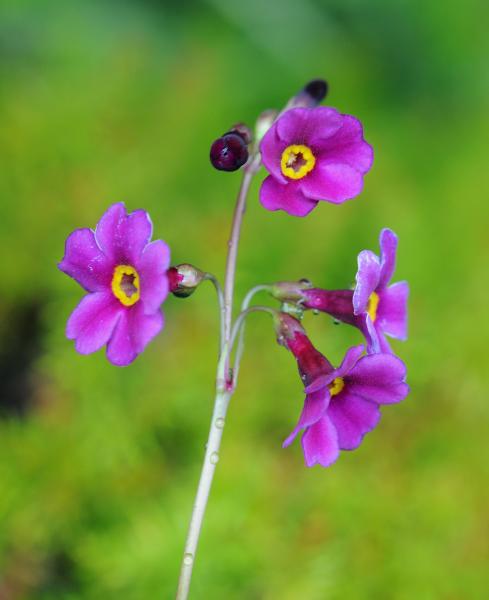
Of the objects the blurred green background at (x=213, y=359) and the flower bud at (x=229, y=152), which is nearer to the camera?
the flower bud at (x=229, y=152)

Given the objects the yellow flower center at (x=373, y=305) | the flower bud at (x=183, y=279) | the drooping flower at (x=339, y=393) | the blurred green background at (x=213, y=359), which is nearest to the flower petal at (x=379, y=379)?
the drooping flower at (x=339, y=393)

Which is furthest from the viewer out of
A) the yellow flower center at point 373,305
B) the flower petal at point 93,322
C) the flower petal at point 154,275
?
the yellow flower center at point 373,305

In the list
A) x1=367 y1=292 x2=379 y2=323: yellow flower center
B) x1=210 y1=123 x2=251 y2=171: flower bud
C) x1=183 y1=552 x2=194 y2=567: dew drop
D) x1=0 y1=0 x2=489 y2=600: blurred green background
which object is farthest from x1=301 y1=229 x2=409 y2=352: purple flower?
x1=0 y1=0 x2=489 y2=600: blurred green background

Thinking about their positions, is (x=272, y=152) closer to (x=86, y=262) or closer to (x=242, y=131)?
(x=242, y=131)

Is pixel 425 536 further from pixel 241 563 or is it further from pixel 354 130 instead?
pixel 354 130

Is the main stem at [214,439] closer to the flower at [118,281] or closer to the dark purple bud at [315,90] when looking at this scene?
the flower at [118,281]

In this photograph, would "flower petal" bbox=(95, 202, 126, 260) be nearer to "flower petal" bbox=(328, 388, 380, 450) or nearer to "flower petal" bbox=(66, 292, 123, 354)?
"flower petal" bbox=(66, 292, 123, 354)

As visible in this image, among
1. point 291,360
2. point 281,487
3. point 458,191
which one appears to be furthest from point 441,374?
point 458,191
